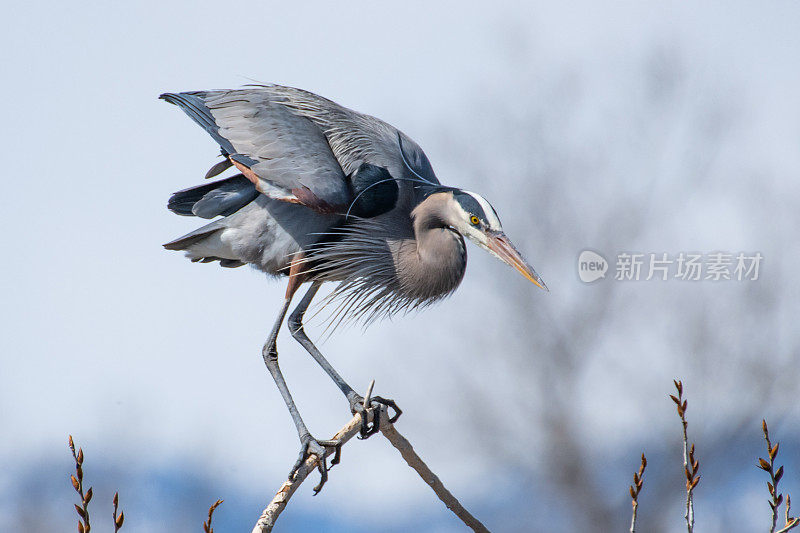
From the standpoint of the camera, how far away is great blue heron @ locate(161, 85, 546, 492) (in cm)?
307

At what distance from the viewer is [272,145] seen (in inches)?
122

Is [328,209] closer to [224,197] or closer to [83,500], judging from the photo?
[224,197]

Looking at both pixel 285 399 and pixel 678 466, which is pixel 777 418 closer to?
pixel 678 466

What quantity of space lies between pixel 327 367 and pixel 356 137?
0.95m

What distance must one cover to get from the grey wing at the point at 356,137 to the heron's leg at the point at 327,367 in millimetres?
604

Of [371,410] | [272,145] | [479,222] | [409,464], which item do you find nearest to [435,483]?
[409,464]

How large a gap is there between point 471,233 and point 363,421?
0.82 meters

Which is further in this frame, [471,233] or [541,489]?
[541,489]

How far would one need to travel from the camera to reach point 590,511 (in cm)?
948

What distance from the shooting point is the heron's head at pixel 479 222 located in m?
3.02

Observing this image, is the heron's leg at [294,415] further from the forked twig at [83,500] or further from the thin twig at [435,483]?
the forked twig at [83,500]

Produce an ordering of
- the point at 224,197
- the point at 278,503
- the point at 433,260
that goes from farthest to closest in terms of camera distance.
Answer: the point at 224,197 < the point at 433,260 < the point at 278,503

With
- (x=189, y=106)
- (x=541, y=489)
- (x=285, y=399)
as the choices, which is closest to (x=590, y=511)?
(x=541, y=489)

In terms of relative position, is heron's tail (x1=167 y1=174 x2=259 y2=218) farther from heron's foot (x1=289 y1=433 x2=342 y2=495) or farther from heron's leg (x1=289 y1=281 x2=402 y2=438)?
Result: heron's foot (x1=289 y1=433 x2=342 y2=495)
